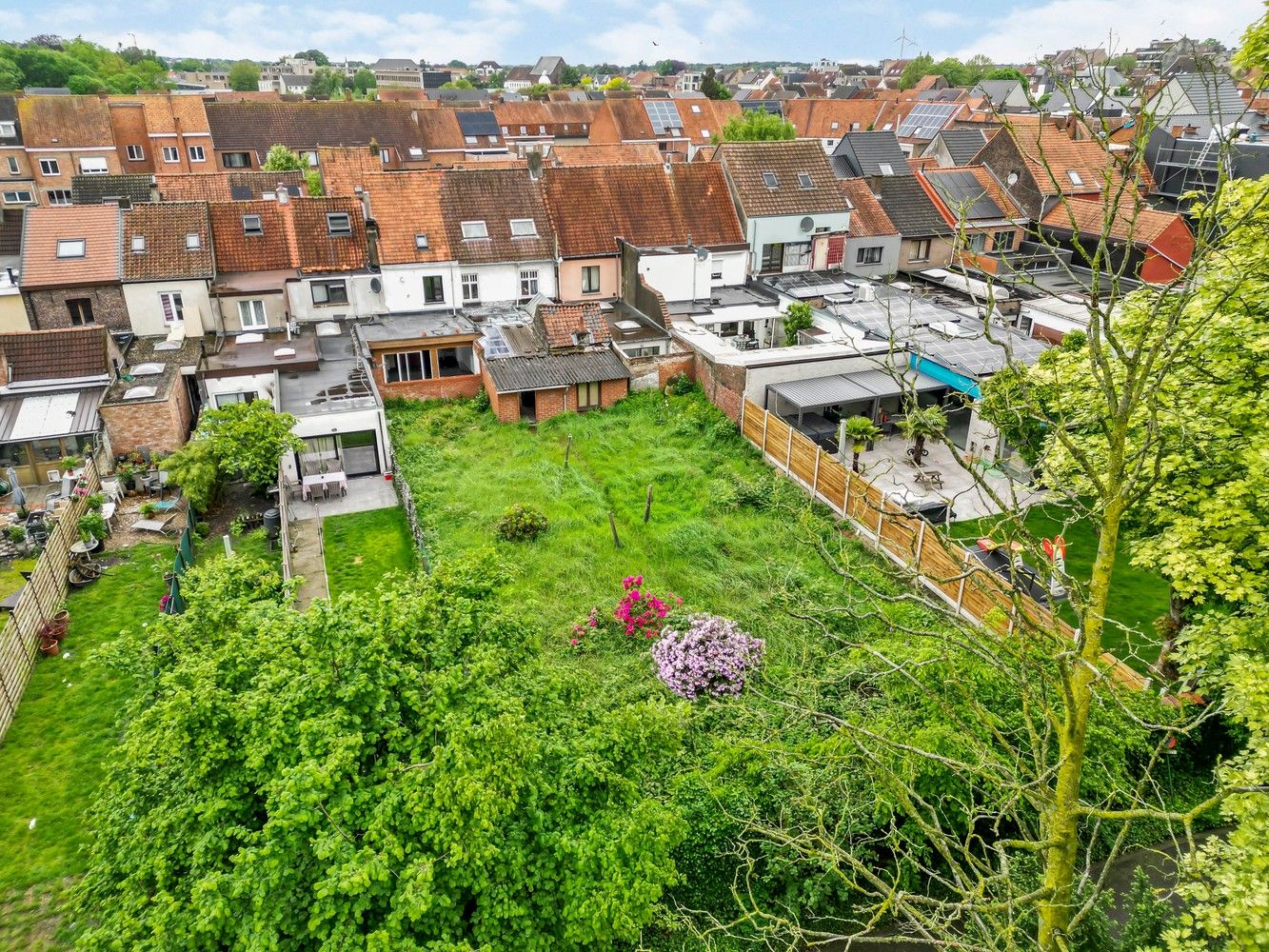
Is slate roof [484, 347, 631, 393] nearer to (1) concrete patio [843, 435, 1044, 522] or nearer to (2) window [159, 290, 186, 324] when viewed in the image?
(1) concrete patio [843, 435, 1044, 522]

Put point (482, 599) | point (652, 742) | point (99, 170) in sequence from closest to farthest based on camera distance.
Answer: point (652, 742)
point (482, 599)
point (99, 170)

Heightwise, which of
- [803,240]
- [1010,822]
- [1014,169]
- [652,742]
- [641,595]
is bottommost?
[1010,822]

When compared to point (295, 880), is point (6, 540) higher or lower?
lower

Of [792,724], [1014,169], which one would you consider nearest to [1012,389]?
[792,724]

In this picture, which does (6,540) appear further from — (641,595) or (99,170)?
(99,170)

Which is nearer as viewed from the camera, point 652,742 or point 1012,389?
point 652,742

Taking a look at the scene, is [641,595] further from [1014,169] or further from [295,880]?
[1014,169]

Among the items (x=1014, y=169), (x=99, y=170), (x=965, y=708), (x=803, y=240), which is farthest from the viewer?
(x=99, y=170)
